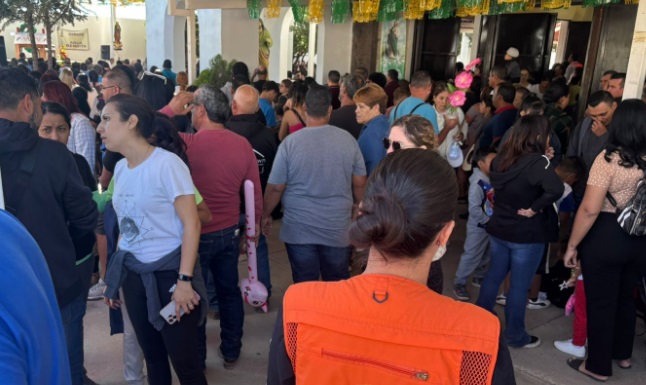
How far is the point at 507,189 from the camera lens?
11.4 ft

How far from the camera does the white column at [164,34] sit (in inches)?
588

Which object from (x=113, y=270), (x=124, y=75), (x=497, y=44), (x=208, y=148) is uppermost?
(x=497, y=44)

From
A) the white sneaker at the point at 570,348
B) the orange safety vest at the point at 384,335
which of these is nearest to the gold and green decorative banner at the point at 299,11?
the white sneaker at the point at 570,348

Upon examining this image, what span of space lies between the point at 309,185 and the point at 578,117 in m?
7.85

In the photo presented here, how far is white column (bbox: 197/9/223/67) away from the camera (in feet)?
37.7

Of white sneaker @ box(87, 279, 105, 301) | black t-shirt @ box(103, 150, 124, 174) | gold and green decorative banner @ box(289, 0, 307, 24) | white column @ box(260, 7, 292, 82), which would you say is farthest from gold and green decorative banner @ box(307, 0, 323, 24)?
white column @ box(260, 7, 292, 82)

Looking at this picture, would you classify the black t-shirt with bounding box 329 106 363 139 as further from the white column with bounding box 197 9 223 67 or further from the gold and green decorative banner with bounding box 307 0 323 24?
the white column with bounding box 197 9 223 67

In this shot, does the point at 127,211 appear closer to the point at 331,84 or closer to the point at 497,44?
the point at 331,84

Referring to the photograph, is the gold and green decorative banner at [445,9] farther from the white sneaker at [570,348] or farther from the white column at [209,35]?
the white sneaker at [570,348]

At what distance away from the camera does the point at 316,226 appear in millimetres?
3389

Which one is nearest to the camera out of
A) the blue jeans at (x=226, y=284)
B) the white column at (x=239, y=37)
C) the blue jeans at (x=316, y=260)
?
the blue jeans at (x=226, y=284)

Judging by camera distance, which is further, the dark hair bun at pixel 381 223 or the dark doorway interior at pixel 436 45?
the dark doorway interior at pixel 436 45

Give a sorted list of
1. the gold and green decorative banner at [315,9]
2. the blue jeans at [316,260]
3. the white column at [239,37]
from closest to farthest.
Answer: the blue jeans at [316,260], the gold and green decorative banner at [315,9], the white column at [239,37]

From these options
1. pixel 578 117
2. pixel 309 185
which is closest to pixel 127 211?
pixel 309 185
